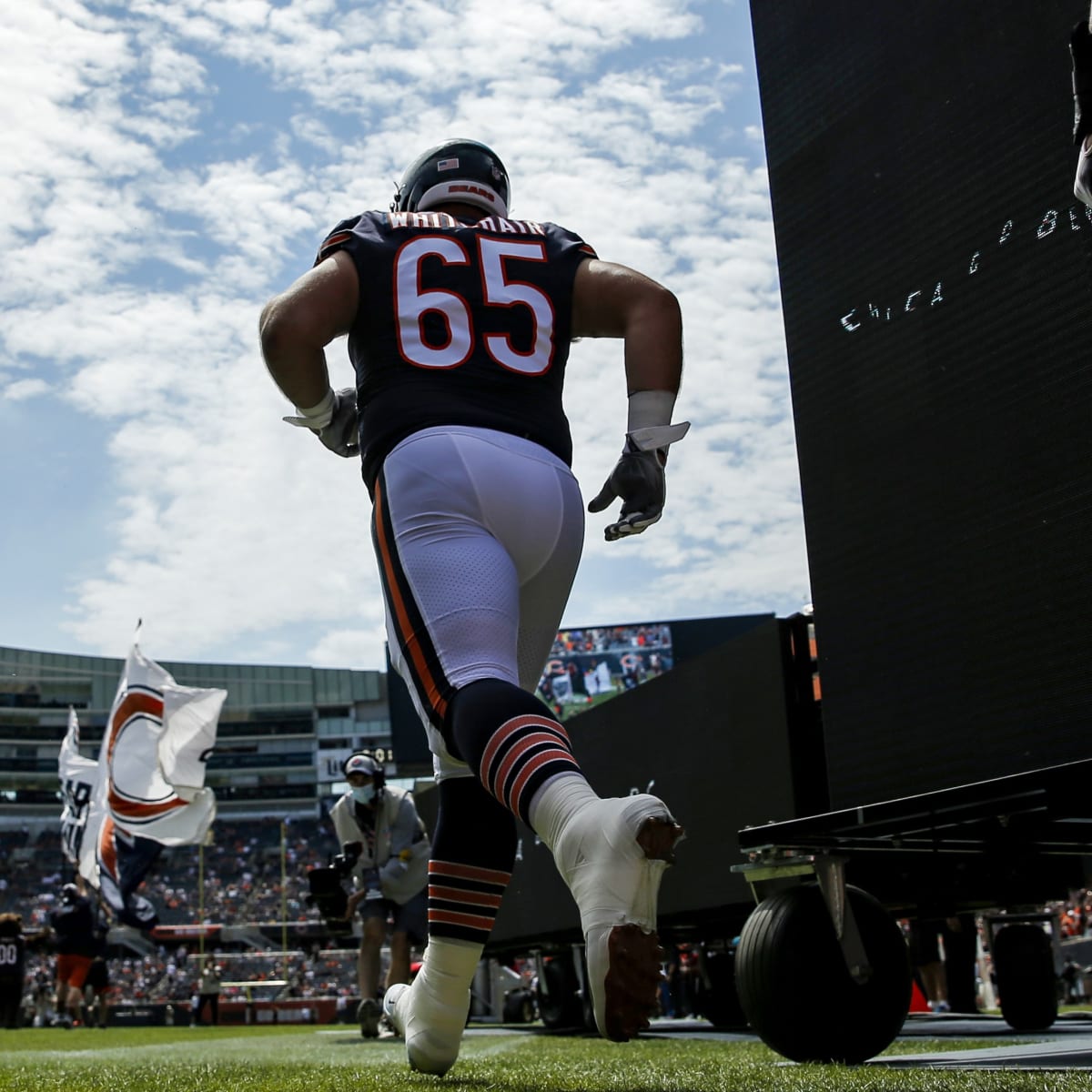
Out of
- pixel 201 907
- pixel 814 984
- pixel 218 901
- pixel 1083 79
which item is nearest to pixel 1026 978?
pixel 814 984

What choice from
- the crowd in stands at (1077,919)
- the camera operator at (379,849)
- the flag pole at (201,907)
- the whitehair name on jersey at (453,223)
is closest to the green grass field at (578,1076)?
the whitehair name on jersey at (453,223)

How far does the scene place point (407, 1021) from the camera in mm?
2451

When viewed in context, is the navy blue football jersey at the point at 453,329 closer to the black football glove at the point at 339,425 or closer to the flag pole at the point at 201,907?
Result: the black football glove at the point at 339,425

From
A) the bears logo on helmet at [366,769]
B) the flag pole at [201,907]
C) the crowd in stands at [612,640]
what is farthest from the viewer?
the crowd in stands at [612,640]

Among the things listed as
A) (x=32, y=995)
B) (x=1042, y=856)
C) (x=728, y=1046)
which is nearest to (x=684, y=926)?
(x=728, y=1046)

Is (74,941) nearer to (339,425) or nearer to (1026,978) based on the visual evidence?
(1026,978)

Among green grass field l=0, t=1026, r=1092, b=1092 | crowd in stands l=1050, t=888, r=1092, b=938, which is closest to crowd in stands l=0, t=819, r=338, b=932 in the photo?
crowd in stands l=1050, t=888, r=1092, b=938

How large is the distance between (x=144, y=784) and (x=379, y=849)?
374 inches

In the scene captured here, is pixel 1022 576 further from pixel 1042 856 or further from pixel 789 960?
pixel 789 960

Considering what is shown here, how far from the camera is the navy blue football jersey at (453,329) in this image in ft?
7.70

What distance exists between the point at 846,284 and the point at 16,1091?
118 inches

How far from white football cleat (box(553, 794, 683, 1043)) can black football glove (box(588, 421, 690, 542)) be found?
75 centimetres

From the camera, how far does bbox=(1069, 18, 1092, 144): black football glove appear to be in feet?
6.17

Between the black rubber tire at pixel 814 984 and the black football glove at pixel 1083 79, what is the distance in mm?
1654
